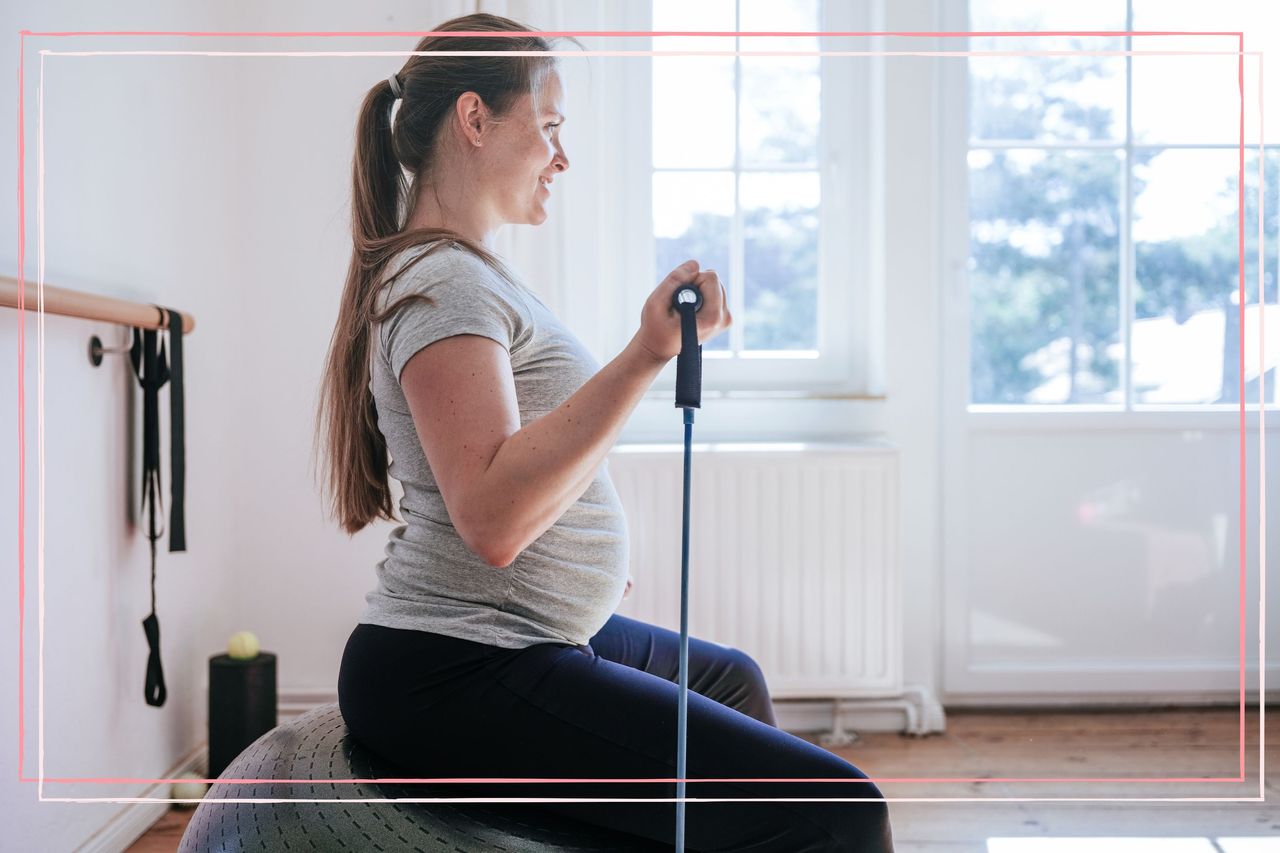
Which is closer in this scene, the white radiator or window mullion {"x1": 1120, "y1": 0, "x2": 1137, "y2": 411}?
window mullion {"x1": 1120, "y1": 0, "x2": 1137, "y2": 411}

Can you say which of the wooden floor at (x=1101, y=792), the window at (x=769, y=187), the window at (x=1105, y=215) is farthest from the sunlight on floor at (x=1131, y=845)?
the window at (x=769, y=187)

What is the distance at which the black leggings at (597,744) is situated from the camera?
31.0 inches

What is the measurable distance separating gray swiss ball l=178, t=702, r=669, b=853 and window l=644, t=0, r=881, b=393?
0.68m

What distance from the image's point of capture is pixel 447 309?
0.74 meters

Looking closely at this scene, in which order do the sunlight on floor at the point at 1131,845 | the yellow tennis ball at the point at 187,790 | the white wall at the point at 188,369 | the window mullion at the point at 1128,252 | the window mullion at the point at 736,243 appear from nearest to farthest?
the white wall at the point at 188,369 → the yellow tennis ball at the point at 187,790 → the sunlight on floor at the point at 1131,845 → the window mullion at the point at 736,243 → the window mullion at the point at 1128,252

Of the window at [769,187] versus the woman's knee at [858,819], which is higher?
the window at [769,187]

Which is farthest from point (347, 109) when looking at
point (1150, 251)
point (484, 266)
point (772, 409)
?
point (1150, 251)

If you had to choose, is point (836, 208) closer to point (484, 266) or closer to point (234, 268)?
point (234, 268)

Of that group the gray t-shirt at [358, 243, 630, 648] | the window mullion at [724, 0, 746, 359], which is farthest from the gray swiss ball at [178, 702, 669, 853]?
the window mullion at [724, 0, 746, 359]

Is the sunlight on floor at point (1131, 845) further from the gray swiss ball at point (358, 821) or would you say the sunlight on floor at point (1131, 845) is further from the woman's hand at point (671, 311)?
the woman's hand at point (671, 311)

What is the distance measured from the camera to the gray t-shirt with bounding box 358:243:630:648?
76 centimetres

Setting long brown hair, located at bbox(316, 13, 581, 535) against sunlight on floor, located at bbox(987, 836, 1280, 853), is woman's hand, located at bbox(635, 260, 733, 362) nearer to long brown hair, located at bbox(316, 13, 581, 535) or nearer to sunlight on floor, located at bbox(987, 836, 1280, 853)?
long brown hair, located at bbox(316, 13, 581, 535)

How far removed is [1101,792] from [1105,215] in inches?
49.0

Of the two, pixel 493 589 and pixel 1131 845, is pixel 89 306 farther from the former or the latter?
pixel 1131 845
